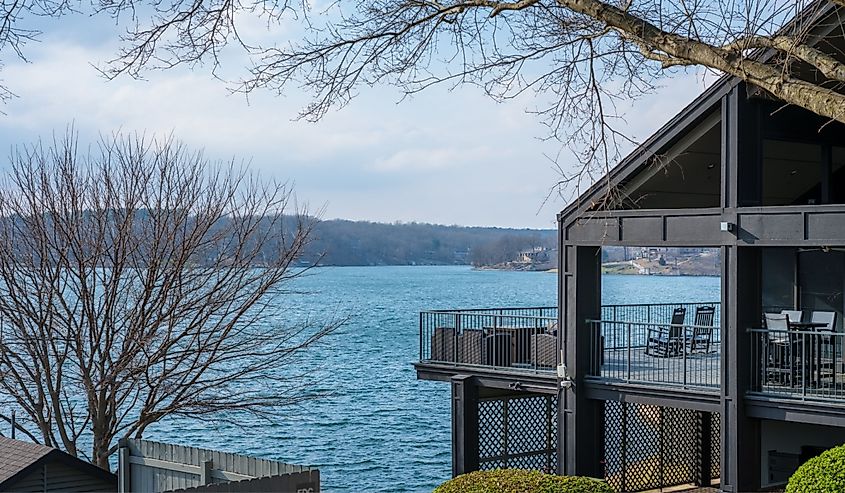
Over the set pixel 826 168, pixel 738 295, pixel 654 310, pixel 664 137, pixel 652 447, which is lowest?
pixel 652 447

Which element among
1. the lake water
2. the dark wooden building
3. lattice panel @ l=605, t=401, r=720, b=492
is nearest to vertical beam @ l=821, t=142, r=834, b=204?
the dark wooden building

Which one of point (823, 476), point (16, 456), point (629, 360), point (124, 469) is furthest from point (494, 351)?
point (823, 476)

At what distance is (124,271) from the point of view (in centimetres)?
1570

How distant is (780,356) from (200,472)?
7.52 m

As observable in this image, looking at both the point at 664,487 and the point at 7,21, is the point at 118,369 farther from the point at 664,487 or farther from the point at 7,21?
the point at 664,487

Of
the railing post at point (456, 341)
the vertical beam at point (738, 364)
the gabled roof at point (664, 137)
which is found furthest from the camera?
the railing post at point (456, 341)

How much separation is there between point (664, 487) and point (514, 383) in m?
3.97

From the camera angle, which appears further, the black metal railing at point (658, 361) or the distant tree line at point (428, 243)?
the distant tree line at point (428, 243)

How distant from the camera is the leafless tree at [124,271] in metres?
15.1

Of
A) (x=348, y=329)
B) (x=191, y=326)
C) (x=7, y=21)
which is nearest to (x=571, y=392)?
(x=191, y=326)

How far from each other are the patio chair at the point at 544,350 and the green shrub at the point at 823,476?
735 cm

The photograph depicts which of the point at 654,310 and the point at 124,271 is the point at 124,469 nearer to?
the point at 124,271

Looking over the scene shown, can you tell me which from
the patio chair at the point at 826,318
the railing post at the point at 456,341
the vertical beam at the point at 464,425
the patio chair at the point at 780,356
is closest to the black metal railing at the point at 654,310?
the patio chair at the point at 780,356

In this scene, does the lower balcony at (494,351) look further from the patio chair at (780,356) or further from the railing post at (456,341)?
the patio chair at (780,356)
